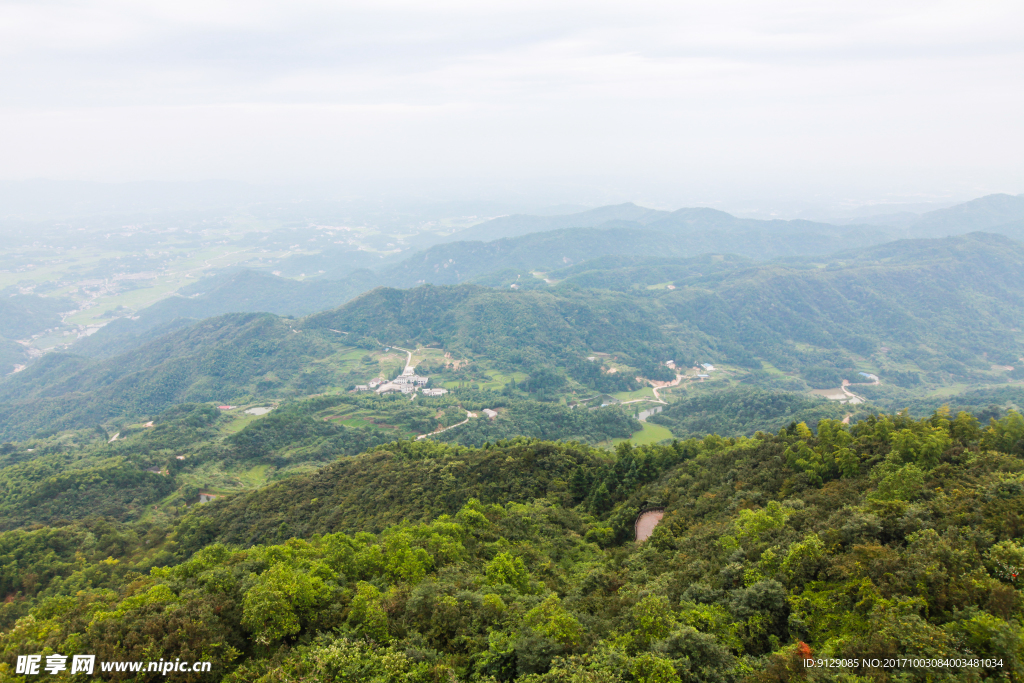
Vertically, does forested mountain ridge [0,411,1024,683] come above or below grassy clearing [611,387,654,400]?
above

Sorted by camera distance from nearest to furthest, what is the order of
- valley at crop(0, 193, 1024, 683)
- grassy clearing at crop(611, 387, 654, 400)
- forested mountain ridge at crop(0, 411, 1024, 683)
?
1. forested mountain ridge at crop(0, 411, 1024, 683)
2. valley at crop(0, 193, 1024, 683)
3. grassy clearing at crop(611, 387, 654, 400)

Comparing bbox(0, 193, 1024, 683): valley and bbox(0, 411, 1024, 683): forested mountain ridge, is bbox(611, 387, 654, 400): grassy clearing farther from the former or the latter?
bbox(0, 411, 1024, 683): forested mountain ridge

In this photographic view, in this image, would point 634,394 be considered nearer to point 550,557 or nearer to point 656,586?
point 550,557

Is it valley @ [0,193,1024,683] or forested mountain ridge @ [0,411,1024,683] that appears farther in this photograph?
valley @ [0,193,1024,683]

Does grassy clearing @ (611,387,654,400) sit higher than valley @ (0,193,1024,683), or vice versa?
valley @ (0,193,1024,683)

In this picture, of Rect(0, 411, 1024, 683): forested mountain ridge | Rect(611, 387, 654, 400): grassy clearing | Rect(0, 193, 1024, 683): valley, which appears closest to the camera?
Rect(0, 411, 1024, 683): forested mountain ridge

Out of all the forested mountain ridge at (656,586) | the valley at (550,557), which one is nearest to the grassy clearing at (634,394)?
the valley at (550,557)

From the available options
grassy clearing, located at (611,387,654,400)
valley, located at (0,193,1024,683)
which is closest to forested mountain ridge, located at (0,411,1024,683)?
valley, located at (0,193,1024,683)

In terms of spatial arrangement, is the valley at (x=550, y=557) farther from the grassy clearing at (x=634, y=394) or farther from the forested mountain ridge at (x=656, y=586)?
the grassy clearing at (x=634, y=394)

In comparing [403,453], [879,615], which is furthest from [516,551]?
[403,453]
